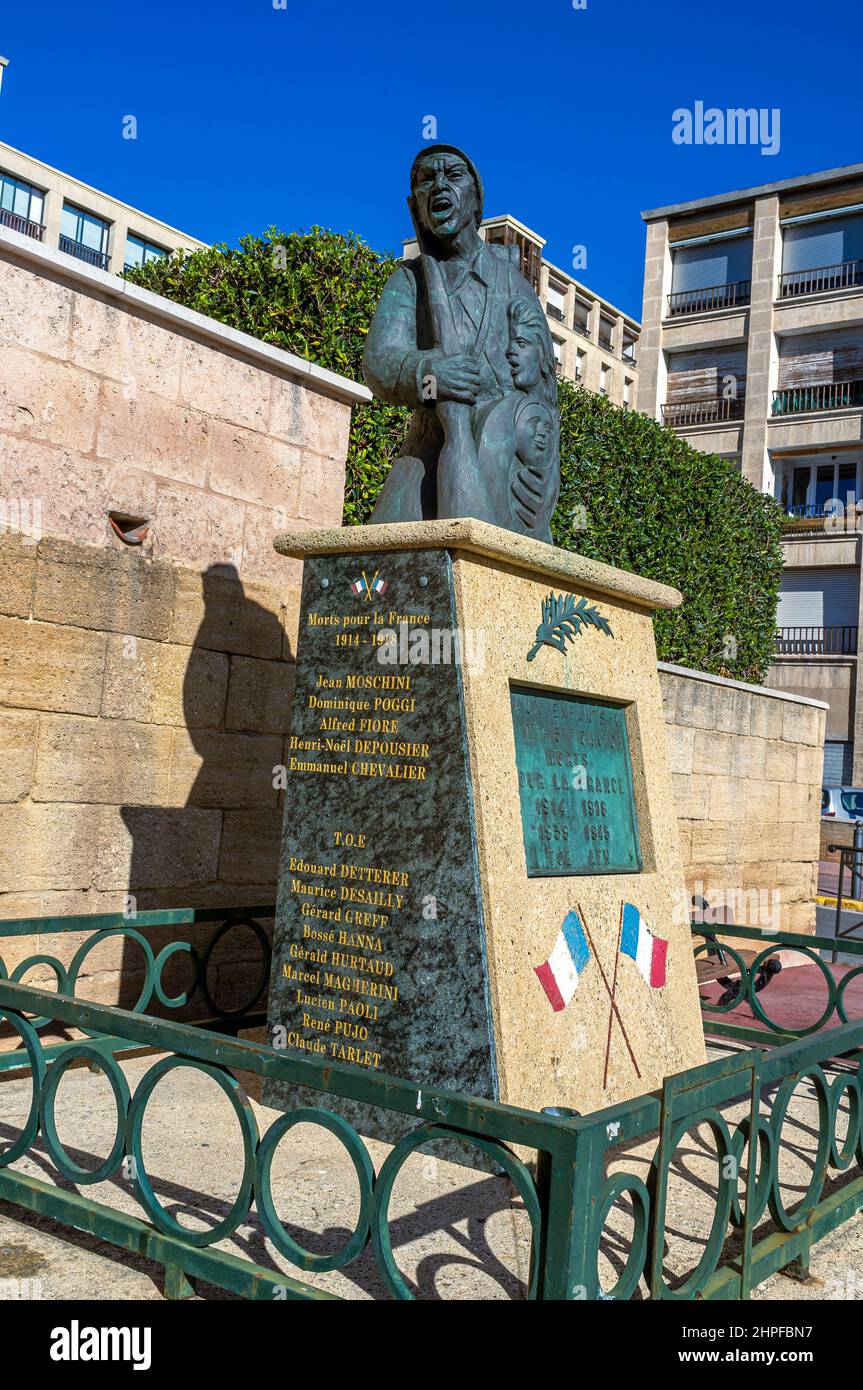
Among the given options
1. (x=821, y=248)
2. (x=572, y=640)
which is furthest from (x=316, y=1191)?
(x=821, y=248)

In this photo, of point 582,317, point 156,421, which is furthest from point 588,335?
point 156,421

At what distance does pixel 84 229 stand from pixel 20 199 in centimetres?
212

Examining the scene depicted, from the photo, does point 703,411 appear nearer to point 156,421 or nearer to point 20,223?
point 20,223

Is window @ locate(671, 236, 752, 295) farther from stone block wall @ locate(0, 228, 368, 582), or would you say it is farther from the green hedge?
stone block wall @ locate(0, 228, 368, 582)

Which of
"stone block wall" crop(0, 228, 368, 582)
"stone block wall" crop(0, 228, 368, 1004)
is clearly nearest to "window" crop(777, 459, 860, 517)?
"stone block wall" crop(0, 228, 368, 582)

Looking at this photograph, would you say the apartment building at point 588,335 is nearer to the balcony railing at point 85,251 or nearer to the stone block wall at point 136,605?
the balcony railing at point 85,251

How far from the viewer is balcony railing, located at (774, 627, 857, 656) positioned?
89.7 feet

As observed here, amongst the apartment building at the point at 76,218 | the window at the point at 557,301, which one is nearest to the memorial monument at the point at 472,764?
the apartment building at the point at 76,218

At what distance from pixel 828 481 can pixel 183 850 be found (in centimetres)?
2712

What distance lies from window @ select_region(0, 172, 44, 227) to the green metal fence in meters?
35.4

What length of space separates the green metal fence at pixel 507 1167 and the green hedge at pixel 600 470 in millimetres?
5585

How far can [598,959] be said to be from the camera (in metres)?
3.67
